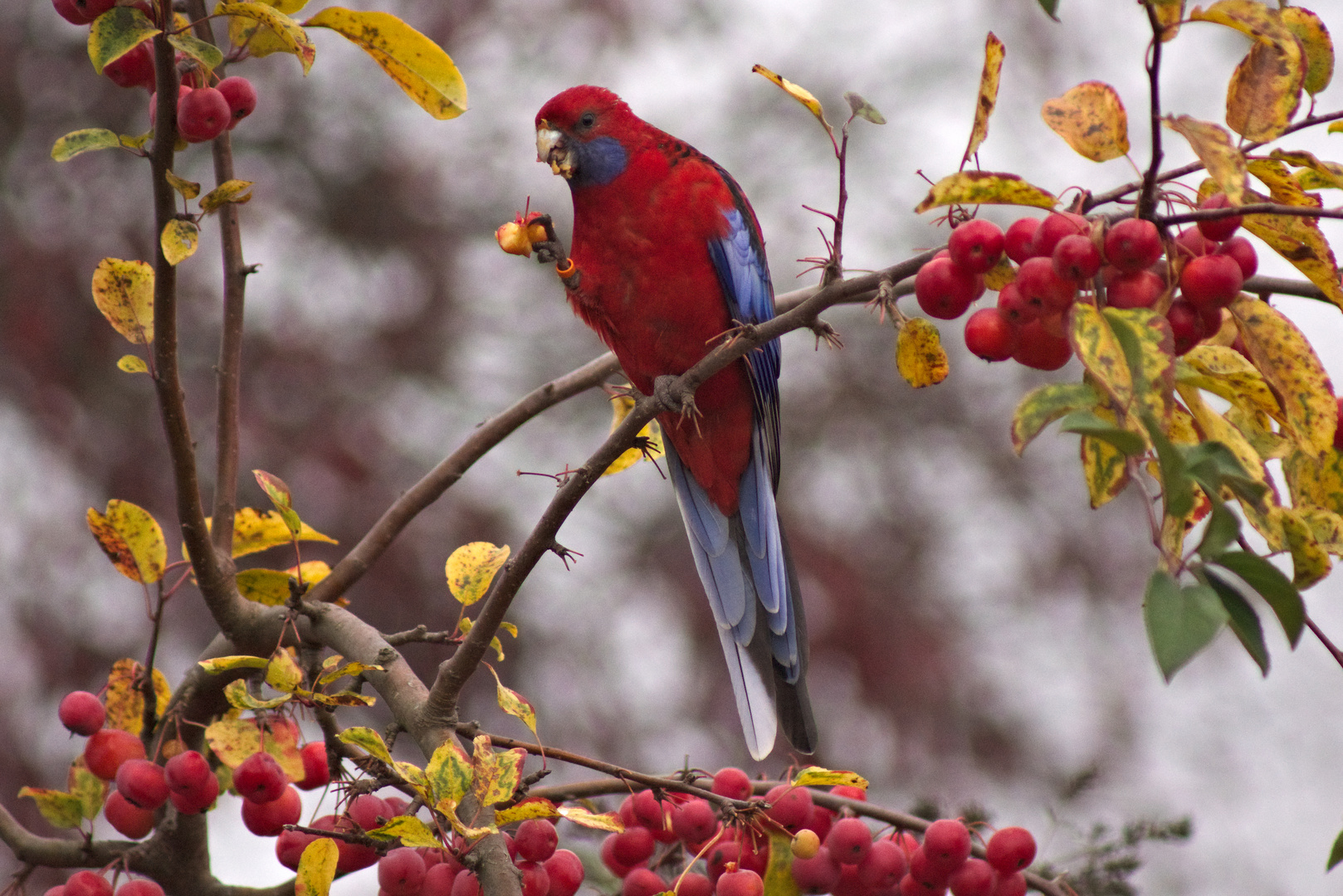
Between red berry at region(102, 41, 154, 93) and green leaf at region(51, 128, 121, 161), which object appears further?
red berry at region(102, 41, 154, 93)

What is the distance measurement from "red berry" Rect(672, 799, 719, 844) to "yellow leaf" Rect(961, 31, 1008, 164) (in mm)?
797

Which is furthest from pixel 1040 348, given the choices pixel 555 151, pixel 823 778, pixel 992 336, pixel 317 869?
pixel 555 151

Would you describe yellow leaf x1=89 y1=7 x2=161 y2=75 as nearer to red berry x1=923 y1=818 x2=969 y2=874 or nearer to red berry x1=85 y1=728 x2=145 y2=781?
red berry x1=85 y1=728 x2=145 y2=781

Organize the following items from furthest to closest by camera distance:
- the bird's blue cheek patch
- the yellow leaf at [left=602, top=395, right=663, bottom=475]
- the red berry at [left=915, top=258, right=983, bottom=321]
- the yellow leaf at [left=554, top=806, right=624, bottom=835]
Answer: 1. the bird's blue cheek patch
2. the yellow leaf at [left=602, top=395, right=663, bottom=475]
3. the yellow leaf at [left=554, top=806, right=624, bottom=835]
4. the red berry at [left=915, top=258, right=983, bottom=321]

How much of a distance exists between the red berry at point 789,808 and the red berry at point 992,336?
59 cm

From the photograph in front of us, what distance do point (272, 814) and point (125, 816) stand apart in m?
0.19

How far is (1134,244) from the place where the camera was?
0.86 m

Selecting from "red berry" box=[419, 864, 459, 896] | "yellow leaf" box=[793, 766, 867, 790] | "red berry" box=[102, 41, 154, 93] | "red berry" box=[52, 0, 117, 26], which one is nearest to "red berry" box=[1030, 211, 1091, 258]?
"yellow leaf" box=[793, 766, 867, 790]

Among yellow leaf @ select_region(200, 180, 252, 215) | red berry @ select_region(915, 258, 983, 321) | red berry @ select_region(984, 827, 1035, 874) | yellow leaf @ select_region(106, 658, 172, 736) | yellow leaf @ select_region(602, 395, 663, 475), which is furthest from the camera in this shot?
yellow leaf @ select_region(602, 395, 663, 475)

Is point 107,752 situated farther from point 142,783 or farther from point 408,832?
point 408,832

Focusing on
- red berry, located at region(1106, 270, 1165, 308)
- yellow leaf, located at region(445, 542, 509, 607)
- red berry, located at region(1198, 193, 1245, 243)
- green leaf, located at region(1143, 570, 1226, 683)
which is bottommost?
green leaf, located at region(1143, 570, 1226, 683)

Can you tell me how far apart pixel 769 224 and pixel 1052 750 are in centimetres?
203

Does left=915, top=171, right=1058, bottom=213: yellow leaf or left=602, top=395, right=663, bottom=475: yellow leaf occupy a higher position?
left=602, top=395, right=663, bottom=475: yellow leaf

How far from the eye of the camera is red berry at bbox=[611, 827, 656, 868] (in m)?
1.43
